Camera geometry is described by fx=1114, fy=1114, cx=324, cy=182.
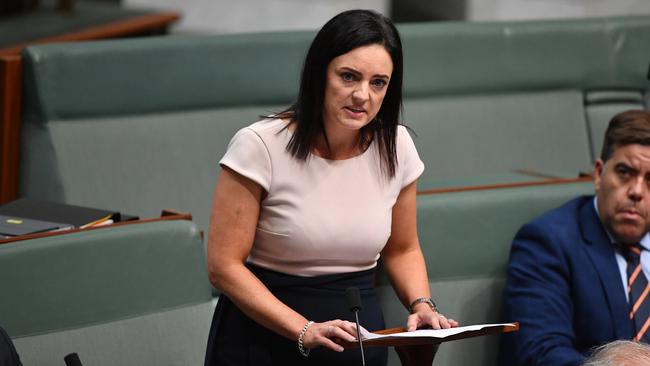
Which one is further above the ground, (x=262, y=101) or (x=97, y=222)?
→ (x=262, y=101)

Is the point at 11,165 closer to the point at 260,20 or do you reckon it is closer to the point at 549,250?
the point at 549,250

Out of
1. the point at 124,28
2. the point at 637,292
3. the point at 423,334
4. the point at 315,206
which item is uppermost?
the point at 124,28

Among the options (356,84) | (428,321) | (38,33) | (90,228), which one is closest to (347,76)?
(356,84)

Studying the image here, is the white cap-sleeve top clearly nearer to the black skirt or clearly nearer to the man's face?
the black skirt

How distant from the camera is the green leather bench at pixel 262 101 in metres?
2.42

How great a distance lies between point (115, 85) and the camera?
2.46 meters

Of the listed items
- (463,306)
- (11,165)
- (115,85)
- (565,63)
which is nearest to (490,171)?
(565,63)

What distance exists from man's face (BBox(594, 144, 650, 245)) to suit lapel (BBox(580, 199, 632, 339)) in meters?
0.02

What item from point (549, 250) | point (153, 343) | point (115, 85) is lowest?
point (153, 343)

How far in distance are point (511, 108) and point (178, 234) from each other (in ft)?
3.74

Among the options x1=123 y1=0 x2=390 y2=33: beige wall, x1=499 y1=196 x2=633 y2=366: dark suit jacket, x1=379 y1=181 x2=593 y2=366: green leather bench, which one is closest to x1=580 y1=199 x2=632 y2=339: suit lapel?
x1=499 y1=196 x2=633 y2=366: dark suit jacket

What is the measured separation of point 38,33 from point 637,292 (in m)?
2.19

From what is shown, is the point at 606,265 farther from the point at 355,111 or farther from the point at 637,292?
the point at 355,111

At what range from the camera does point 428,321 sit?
1.51 m
